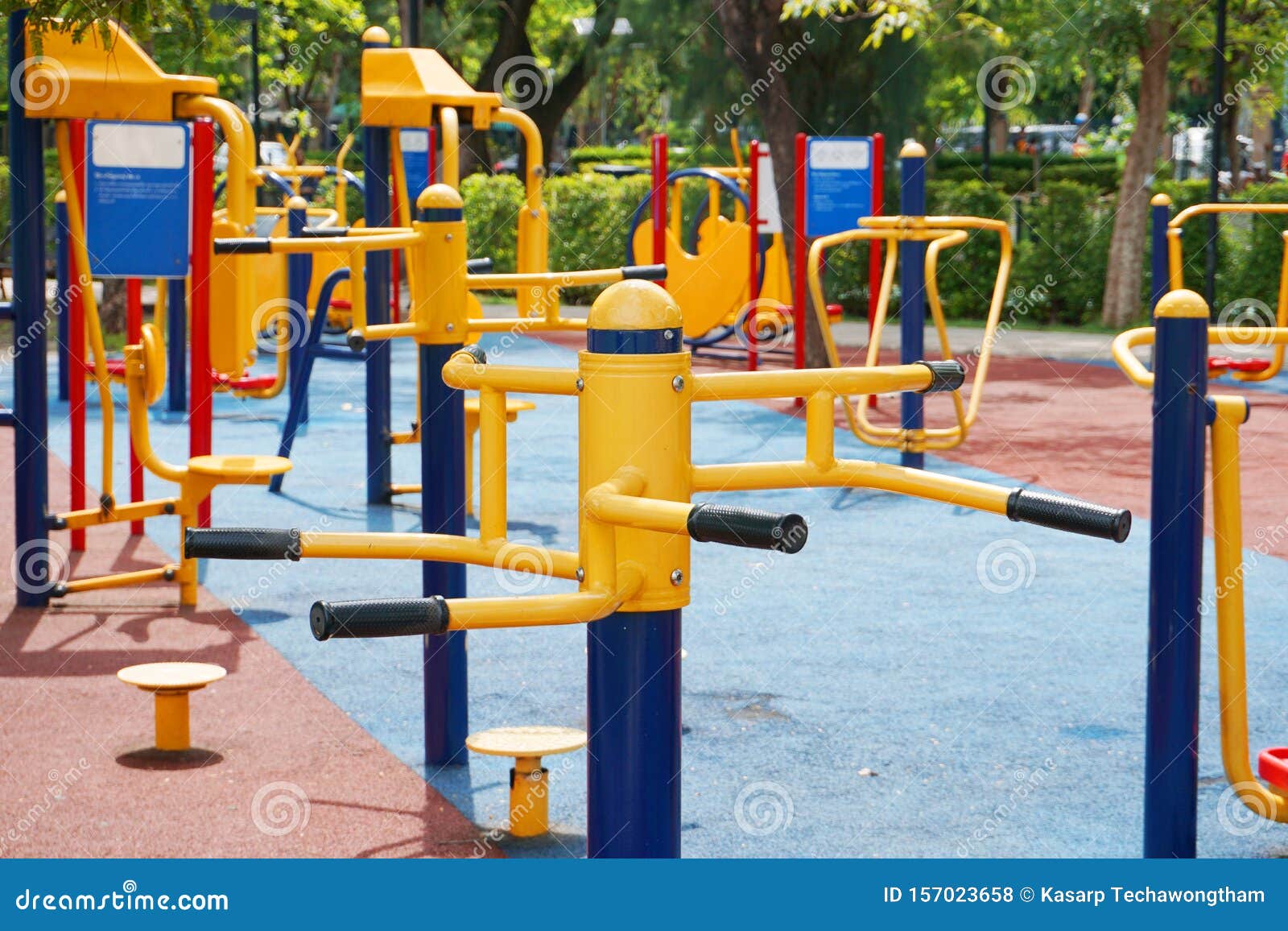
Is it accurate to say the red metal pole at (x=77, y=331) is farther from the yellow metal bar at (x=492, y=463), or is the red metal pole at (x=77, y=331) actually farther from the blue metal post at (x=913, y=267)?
the yellow metal bar at (x=492, y=463)

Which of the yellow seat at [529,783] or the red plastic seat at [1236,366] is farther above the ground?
the red plastic seat at [1236,366]

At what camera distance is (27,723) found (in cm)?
464

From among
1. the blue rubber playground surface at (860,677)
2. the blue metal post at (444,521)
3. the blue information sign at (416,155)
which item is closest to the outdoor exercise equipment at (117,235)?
the blue rubber playground surface at (860,677)

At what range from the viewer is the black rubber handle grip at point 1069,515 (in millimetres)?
1876

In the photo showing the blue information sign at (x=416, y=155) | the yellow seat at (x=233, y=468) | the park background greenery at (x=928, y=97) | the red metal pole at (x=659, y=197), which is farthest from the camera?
the park background greenery at (x=928, y=97)

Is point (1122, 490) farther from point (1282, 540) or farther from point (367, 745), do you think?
point (367, 745)

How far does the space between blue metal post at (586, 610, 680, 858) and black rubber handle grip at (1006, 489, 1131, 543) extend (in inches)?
15.5

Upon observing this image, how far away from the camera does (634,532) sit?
1934 mm

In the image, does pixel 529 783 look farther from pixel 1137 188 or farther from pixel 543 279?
pixel 1137 188

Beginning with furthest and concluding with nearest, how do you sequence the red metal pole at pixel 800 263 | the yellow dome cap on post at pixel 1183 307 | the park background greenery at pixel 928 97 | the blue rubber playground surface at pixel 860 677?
the park background greenery at pixel 928 97 → the red metal pole at pixel 800 263 → the blue rubber playground surface at pixel 860 677 → the yellow dome cap on post at pixel 1183 307

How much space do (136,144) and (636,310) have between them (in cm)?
483

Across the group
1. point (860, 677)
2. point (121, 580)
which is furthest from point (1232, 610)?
point (121, 580)

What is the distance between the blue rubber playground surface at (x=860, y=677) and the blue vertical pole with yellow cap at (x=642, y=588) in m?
1.73

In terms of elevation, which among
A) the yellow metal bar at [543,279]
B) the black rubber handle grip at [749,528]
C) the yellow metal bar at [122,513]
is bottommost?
the yellow metal bar at [122,513]
